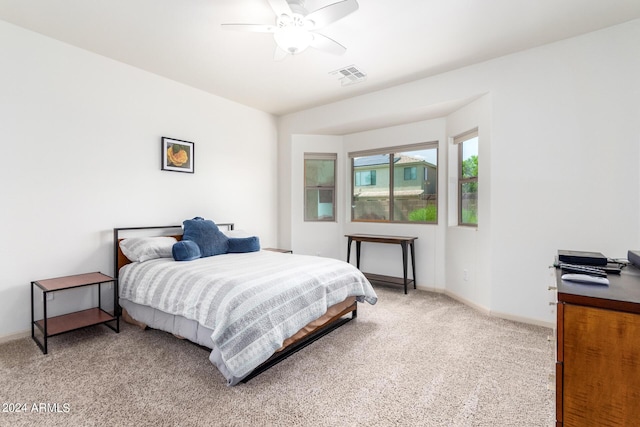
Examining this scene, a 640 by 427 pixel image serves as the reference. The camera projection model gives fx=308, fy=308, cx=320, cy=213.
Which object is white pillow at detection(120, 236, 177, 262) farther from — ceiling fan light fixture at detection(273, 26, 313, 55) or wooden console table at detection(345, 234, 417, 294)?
wooden console table at detection(345, 234, 417, 294)

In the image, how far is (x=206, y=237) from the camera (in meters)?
3.51

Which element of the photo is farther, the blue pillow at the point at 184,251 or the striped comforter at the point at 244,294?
the blue pillow at the point at 184,251

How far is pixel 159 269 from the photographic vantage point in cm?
282

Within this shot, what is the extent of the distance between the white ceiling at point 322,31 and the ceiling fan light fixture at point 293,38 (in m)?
0.27

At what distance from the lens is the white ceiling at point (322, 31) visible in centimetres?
241

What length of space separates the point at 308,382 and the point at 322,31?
9.41ft

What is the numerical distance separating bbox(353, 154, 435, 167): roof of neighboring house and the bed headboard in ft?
9.64

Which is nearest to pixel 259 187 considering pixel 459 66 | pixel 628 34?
pixel 459 66

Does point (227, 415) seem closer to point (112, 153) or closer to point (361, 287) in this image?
point (361, 287)

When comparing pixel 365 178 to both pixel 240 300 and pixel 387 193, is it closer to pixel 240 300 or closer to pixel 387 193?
pixel 387 193

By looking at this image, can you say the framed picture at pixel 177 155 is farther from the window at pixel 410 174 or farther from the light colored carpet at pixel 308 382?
the window at pixel 410 174

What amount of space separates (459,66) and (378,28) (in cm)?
129

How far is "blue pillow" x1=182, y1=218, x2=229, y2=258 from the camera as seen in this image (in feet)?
11.3

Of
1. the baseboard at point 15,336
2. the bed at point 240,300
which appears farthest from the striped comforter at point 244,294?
the baseboard at point 15,336
